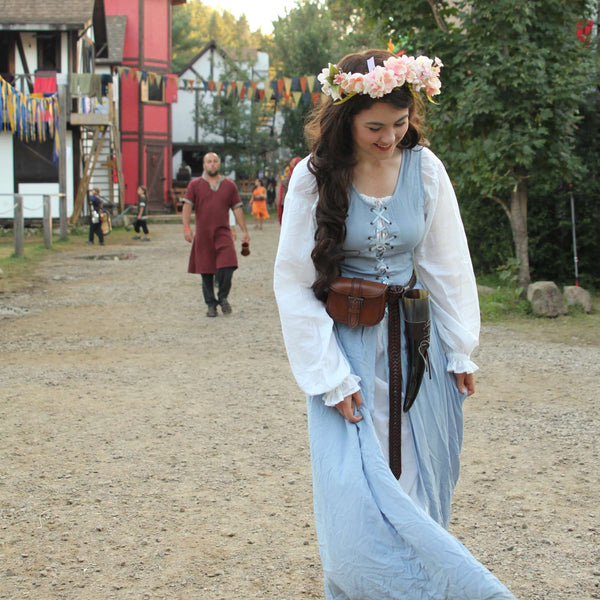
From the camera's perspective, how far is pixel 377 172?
2.83m

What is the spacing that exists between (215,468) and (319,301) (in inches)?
85.6

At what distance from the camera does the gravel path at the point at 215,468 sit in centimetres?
348

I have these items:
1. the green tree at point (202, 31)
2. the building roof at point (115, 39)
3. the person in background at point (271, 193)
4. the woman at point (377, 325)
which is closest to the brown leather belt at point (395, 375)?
the woman at point (377, 325)

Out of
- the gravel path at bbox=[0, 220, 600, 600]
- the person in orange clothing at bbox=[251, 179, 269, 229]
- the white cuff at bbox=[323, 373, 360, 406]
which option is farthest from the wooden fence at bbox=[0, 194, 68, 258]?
the white cuff at bbox=[323, 373, 360, 406]

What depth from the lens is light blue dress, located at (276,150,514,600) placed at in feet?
7.77

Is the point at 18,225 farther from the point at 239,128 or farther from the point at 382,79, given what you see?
the point at 239,128

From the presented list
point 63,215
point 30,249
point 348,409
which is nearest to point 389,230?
point 348,409

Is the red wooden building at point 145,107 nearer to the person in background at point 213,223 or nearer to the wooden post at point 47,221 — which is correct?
the wooden post at point 47,221

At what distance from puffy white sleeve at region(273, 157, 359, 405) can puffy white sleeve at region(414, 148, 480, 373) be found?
0.41 m

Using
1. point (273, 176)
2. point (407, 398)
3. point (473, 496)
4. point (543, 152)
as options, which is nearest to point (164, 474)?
point (473, 496)

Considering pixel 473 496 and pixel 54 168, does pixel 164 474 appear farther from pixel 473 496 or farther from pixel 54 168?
pixel 54 168

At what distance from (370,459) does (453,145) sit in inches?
352

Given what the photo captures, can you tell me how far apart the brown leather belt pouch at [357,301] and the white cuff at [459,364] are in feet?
1.06

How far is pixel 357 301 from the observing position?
273 cm
